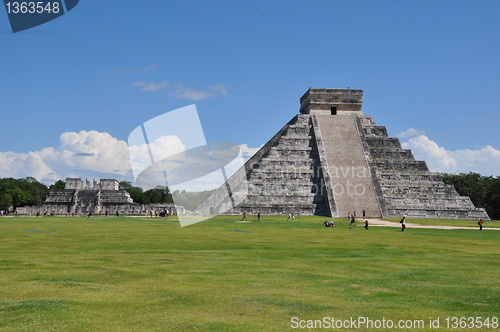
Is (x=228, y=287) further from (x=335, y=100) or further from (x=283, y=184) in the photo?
(x=335, y=100)

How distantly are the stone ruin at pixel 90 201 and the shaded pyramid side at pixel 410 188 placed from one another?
Result: 26013 millimetres

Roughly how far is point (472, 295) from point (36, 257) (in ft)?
35.2

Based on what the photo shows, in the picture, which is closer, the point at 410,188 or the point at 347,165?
the point at 410,188

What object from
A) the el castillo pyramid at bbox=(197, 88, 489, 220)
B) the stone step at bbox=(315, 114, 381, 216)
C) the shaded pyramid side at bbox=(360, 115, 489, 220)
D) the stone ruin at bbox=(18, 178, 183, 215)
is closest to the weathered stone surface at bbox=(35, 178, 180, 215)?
the stone ruin at bbox=(18, 178, 183, 215)

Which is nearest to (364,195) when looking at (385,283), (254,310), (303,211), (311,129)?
(303,211)

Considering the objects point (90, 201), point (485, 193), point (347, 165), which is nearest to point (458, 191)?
point (485, 193)

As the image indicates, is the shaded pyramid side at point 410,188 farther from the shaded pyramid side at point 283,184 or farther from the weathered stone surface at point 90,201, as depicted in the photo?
the weathered stone surface at point 90,201

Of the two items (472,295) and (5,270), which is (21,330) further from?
(472,295)

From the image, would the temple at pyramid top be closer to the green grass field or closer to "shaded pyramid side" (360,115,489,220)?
"shaded pyramid side" (360,115,489,220)

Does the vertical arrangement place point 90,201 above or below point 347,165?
below

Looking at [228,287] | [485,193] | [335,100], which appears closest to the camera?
[228,287]

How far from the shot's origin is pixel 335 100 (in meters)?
57.2

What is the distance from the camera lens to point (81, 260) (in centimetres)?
1188

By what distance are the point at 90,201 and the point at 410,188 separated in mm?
42043
